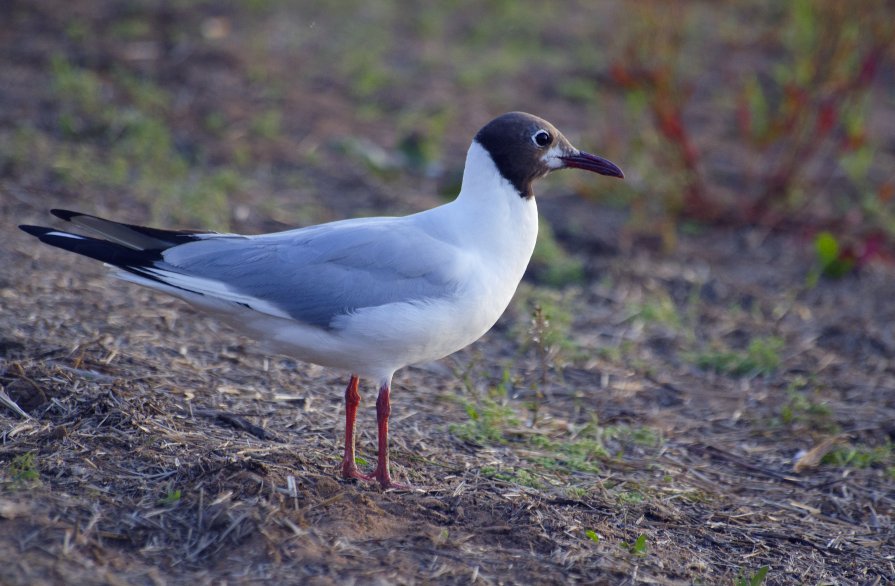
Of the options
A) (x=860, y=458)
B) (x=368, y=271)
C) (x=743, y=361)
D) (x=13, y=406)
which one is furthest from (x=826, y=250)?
(x=13, y=406)

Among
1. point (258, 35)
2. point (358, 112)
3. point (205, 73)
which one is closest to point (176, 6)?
point (258, 35)

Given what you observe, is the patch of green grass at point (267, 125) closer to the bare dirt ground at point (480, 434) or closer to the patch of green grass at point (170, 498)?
the bare dirt ground at point (480, 434)

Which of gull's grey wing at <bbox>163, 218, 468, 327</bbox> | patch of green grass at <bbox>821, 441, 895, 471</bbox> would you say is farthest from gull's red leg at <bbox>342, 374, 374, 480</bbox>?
patch of green grass at <bbox>821, 441, 895, 471</bbox>

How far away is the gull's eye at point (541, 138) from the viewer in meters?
4.30

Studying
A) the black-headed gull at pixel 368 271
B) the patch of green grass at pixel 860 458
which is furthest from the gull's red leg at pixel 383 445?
the patch of green grass at pixel 860 458

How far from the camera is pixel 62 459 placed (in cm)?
368

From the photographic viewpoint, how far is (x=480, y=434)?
4.68 m

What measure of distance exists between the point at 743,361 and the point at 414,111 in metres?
4.41

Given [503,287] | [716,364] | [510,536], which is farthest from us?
[716,364]

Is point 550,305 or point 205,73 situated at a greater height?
point 205,73

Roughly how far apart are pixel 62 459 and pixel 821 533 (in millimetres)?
2944

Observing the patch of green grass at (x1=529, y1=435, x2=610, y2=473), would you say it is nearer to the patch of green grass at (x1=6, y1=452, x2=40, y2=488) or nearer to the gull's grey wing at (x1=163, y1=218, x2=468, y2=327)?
the gull's grey wing at (x1=163, y1=218, x2=468, y2=327)

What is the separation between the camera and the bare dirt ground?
339 centimetres

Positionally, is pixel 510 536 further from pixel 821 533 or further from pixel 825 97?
pixel 825 97
